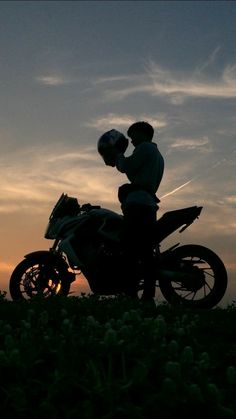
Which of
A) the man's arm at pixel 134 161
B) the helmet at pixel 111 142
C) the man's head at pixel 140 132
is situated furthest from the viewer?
the man's head at pixel 140 132

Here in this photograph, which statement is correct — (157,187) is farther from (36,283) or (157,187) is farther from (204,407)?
(204,407)

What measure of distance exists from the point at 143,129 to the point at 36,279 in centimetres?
371

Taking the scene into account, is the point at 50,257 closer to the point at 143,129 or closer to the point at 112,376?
the point at 143,129

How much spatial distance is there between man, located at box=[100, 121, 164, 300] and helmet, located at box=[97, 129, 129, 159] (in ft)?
0.27

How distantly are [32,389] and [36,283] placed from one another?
853cm

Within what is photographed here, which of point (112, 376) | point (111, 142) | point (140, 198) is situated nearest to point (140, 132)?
point (111, 142)

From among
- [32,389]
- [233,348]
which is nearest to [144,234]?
[233,348]

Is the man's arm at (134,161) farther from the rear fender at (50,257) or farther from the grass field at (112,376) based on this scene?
the grass field at (112,376)

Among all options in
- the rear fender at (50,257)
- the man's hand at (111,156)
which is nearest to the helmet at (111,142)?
the man's hand at (111,156)

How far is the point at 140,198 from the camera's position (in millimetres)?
12188

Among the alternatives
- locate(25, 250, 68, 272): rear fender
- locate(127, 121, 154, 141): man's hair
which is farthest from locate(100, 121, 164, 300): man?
locate(25, 250, 68, 272): rear fender

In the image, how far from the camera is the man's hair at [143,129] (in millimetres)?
12594

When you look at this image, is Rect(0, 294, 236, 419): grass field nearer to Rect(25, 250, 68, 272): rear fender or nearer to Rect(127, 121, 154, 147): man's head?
Rect(127, 121, 154, 147): man's head

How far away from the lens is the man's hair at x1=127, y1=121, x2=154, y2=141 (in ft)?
41.3
